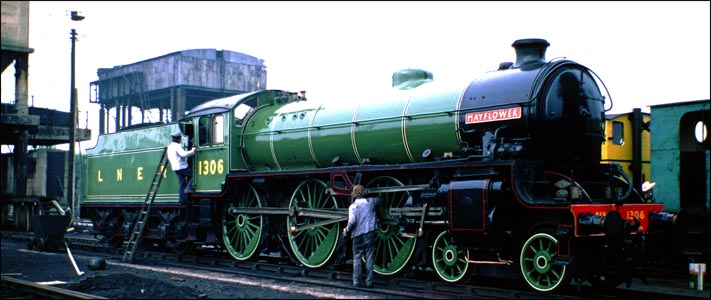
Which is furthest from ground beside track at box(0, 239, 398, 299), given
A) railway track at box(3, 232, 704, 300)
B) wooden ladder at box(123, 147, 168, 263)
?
wooden ladder at box(123, 147, 168, 263)

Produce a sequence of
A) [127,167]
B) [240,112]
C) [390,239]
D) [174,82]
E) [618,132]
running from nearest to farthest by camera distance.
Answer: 1. [390,239]
2. [240,112]
3. [618,132]
4. [127,167]
5. [174,82]

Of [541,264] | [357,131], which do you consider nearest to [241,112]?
[357,131]

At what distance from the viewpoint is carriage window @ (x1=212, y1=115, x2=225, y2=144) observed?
13.5 meters

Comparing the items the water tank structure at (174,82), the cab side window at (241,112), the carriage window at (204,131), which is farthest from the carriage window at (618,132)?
the water tank structure at (174,82)

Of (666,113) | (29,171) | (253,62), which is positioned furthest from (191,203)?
(253,62)

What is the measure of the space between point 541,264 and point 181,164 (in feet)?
27.3

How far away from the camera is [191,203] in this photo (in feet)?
46.4

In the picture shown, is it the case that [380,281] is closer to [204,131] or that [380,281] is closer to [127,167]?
[204,131]

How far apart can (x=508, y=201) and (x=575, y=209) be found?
100 centimetres

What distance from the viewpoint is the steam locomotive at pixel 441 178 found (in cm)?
870

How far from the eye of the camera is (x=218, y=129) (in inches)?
538

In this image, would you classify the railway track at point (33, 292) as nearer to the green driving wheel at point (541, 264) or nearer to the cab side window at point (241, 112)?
the cab side window at point (241, 112)

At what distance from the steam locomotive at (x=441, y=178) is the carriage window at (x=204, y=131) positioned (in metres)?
0.04

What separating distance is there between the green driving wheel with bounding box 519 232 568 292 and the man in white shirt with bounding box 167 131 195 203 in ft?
25.7
